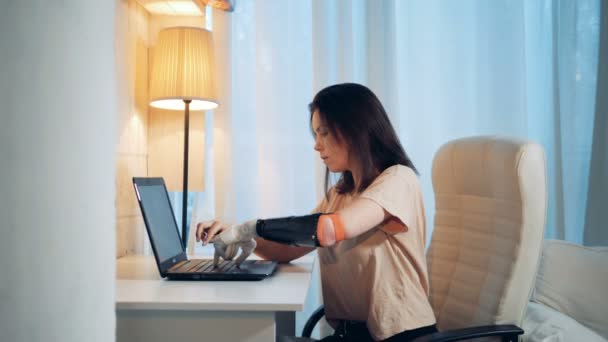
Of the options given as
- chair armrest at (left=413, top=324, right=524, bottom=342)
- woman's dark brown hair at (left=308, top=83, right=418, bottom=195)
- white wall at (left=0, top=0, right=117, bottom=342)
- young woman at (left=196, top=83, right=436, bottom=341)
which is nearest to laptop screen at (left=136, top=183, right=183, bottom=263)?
young woman at (left=196, top=83, right=436, bottom=341)

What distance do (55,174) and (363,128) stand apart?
1.05 meters

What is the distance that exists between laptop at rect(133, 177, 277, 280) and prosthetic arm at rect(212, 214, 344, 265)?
9 cm

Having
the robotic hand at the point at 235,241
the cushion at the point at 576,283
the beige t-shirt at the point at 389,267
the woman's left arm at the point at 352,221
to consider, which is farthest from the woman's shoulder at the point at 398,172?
the cushion at the point at 576,283

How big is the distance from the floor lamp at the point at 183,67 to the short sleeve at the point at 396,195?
2.60 ft

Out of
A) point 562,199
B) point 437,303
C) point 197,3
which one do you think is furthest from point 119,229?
point 562,199

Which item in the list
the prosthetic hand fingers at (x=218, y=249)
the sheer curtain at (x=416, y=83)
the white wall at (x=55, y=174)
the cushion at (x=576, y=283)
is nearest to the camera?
the white wall at (x=55, y=174)

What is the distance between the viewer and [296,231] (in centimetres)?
117

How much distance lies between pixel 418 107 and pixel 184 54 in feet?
3.25

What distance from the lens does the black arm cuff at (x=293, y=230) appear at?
1146 millimetres

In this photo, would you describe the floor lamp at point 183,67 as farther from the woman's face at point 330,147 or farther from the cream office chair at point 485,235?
the cream office chair at point 485,235

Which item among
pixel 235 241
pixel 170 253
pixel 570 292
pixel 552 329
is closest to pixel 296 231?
pixel 235 241

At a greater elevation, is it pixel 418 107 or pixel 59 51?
pixel 418 107

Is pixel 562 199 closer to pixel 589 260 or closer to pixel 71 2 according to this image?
pixel 589 260

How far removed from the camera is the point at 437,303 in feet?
4.67
